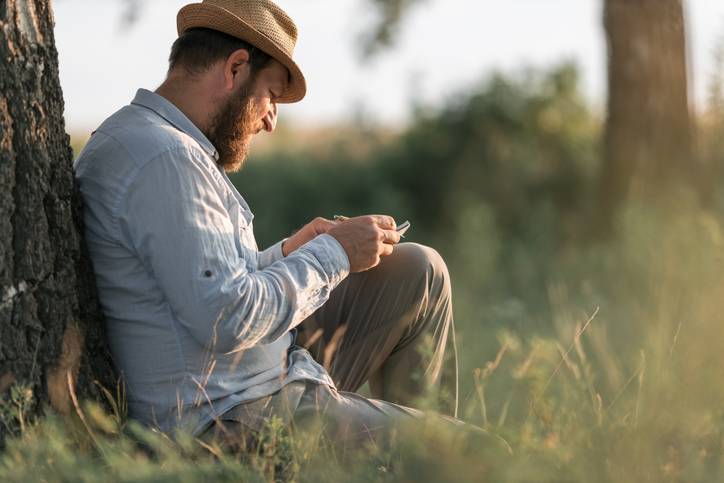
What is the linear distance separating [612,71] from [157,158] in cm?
700

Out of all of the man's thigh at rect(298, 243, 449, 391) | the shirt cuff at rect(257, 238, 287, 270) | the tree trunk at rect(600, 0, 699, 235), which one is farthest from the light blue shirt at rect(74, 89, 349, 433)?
the tree trunk at rect(600, 0, 699, 235)

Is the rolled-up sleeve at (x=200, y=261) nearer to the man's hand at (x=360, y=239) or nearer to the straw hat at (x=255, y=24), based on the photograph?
the man's hand at (x=360, y=239)

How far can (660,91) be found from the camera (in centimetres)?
924

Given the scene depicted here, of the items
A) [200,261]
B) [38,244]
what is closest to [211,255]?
[200,261]

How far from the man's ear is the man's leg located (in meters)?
0.82

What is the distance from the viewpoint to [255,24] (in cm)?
344

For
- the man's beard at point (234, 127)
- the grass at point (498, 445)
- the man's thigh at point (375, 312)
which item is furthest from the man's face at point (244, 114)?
the grass at point (498, 445)

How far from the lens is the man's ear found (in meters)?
3.41

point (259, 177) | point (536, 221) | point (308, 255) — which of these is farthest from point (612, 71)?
point (308, 255)

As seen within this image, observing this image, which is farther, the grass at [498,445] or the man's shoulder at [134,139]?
the man's shoulder at [134,139]

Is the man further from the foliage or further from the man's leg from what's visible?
the foliage

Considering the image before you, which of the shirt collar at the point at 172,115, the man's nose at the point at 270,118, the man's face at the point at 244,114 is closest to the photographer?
the shirt collar at the point at 172,115

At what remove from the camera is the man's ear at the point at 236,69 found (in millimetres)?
3408

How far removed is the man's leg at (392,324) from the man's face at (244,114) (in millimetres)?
643
